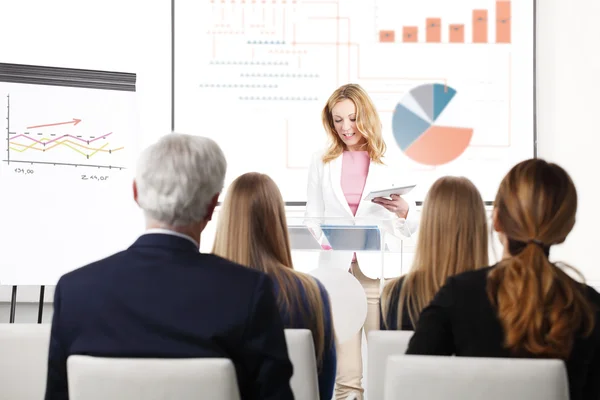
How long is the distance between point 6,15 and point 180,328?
13.8 ft

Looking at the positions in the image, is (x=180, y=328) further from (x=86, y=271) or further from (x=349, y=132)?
(x=349, y=132)

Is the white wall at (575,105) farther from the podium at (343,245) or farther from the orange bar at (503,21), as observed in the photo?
the podium at (343,245)

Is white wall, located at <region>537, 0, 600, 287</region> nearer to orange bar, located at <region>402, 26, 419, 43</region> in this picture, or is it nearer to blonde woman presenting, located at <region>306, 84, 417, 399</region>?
orange bar, located at <region>402, 26, 419, 43</region>

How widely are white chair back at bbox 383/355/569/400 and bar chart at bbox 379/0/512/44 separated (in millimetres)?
3775

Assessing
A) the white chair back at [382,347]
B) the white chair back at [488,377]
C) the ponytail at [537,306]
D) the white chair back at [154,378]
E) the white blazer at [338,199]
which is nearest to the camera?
the white chair back at [154,378]

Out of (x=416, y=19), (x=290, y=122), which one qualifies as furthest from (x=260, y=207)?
(x=416, y=19)

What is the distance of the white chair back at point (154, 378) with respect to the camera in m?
1.22

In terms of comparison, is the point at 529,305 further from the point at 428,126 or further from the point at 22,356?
the point at 428,126

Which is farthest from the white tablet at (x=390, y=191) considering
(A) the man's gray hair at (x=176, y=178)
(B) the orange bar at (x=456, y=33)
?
(B) the orange bar at (x=456, y=33)

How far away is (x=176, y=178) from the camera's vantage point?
1.31 metres

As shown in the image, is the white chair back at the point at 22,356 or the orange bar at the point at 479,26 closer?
the white chair back at the point at 22,356

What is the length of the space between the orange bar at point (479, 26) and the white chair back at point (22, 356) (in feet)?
12.3

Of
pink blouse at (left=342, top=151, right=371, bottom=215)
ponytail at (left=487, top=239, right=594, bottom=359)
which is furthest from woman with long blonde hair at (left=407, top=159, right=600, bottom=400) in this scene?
pink blouse at (left=342, top=151, right=371, bottom=215)

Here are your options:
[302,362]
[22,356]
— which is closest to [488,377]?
[302,362]
